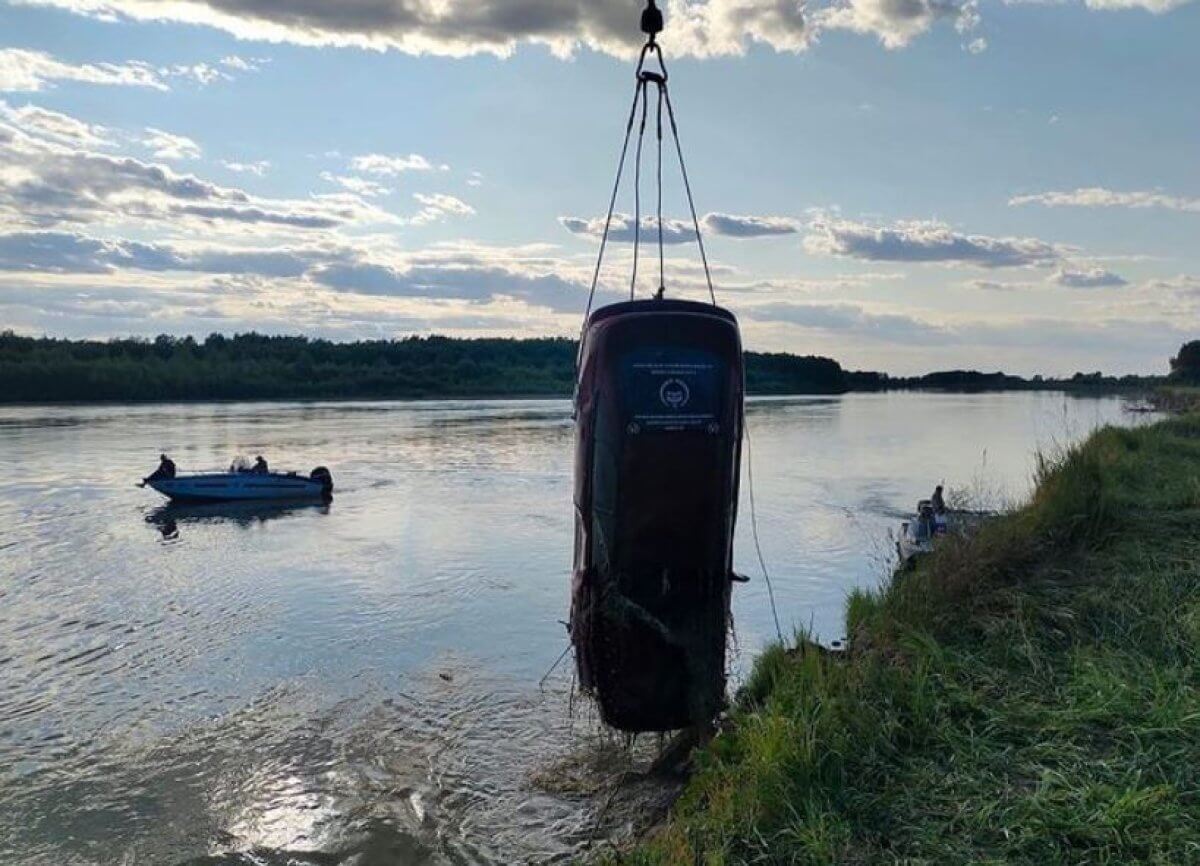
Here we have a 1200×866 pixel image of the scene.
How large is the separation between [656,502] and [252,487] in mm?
23048

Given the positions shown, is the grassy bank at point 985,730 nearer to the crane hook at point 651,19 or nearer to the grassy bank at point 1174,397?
the crane hook at point 651,19

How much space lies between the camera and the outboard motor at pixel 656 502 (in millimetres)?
5199

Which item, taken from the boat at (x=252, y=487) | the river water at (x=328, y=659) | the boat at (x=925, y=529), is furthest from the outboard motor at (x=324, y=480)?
the boat at (x=925, y=529)

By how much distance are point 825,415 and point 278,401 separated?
50737 millimetres

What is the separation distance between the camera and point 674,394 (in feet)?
17.2

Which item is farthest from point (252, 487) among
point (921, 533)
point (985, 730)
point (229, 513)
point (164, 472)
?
point (985, 730)

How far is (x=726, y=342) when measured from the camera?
17.7ft

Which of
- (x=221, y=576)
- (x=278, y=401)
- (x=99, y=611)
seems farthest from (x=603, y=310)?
(x=278, y=401)

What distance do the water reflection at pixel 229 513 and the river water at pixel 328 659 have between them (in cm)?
Answer: 17

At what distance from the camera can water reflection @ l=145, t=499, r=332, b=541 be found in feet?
75.6

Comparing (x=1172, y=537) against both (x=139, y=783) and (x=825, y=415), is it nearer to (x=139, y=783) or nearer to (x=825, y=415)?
(x=139, y=783)

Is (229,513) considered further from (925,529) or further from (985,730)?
(985,730)

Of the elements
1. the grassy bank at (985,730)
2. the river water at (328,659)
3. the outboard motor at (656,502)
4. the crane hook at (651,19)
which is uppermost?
the crane hook at (651,19)

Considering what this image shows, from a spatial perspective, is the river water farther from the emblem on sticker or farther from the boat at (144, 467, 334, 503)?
the emblem on sticker
